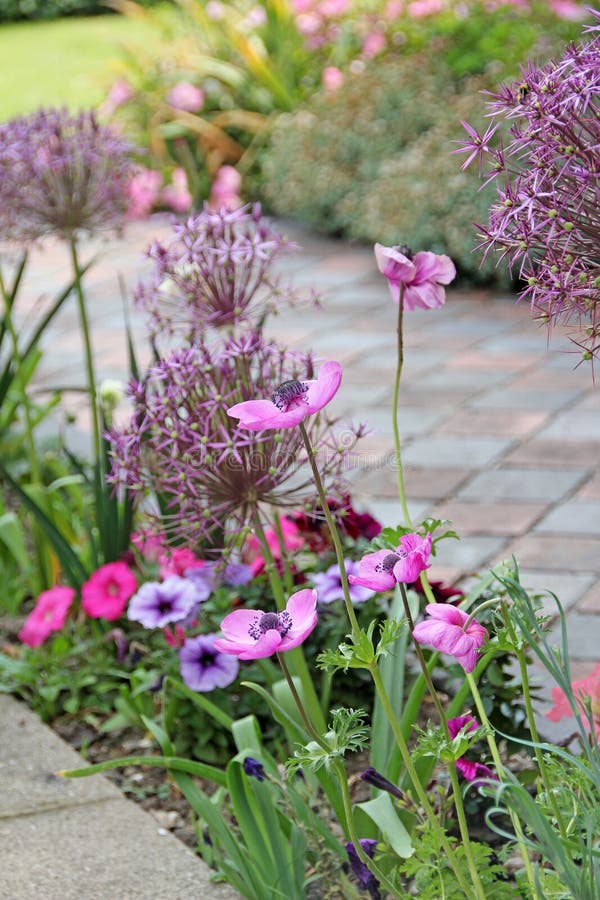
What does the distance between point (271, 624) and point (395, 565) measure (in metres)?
0.17

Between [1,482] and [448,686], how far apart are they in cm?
194

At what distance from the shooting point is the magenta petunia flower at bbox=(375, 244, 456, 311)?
69.8 inches

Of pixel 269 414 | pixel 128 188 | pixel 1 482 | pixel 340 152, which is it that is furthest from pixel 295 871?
pixel 340 152

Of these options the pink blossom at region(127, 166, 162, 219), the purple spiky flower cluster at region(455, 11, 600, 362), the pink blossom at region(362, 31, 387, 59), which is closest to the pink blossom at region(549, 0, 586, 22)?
the pink blossom at region(362, 31, 387, 59)

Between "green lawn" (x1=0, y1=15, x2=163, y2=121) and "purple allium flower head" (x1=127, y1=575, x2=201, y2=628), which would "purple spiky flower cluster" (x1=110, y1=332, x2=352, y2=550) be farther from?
"green lawn" (x1=0, y1=15, x2=163, y2=121)

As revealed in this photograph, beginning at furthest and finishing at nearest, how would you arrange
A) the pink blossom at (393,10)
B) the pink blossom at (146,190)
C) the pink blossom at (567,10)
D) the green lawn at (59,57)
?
the green lawn at (59,57) < the pink blossom at (393,10) < the pink blossom at (146,190) < the pink blossom at (567,10)

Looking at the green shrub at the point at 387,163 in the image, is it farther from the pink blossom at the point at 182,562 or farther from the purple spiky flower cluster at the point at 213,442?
the purple spiky flower cluster at the point at 213,442

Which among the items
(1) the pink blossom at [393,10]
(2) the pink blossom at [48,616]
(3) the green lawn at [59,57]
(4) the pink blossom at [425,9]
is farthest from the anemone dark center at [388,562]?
(3) the green lawn at [59,57]

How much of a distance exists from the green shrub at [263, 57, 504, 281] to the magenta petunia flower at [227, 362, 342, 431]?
14.7ft

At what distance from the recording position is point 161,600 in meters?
2.50

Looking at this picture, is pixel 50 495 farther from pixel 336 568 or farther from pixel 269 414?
pixel 269 414

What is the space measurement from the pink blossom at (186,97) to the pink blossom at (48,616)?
6.28m

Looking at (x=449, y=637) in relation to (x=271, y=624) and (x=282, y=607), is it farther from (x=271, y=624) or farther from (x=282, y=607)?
(x=282, y=607)

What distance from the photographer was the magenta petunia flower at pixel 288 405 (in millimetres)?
1464
